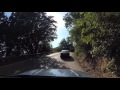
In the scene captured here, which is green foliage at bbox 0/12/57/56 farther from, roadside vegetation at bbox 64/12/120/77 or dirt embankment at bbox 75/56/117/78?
dirt embankment at bbox 75/56/117/78

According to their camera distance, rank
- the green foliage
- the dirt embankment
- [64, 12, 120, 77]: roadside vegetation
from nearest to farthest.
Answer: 1. the green foliage
2. [64, 12, 120, 77]: roadside vegetation
3. the dirt embankment

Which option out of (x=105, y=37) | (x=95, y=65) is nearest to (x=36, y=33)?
(x=105, y=37)

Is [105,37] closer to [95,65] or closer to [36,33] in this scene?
[36,33]

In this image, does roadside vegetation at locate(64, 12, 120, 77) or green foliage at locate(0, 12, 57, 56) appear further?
roadside vegetation at locate(64, 12, 120, 77)

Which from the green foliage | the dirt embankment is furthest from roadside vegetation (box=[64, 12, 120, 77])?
the green foliage

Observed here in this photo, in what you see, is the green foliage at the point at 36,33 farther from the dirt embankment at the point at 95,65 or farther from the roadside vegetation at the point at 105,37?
the dirt embankment at the point at 95,65

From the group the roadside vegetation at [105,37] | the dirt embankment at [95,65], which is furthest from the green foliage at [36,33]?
the dirt embankment at [95,65]

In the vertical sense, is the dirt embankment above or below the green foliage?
below

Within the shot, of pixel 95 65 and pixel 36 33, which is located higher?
pixel 36 33

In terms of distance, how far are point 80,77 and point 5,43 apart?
24.4 ft

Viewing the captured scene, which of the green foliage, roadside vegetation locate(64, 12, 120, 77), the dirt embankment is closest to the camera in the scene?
the green foliage

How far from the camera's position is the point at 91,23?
29.5 ft
